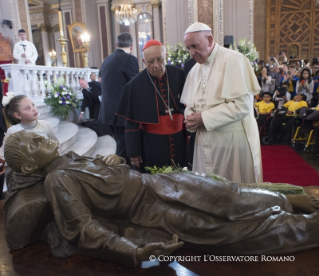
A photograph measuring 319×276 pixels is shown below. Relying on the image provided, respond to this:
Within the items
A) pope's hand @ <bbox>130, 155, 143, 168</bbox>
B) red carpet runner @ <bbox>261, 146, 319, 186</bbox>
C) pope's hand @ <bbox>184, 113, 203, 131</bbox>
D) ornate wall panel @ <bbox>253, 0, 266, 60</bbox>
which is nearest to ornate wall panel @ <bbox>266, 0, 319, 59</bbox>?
ornate wall panel @ <bbox>253, 0, 266, 60</bbox>

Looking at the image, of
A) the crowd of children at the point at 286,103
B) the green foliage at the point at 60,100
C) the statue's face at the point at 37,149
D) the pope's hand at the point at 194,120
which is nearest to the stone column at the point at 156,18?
the crowd of children at the point at 286,103

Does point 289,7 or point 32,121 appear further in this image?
point 289,7

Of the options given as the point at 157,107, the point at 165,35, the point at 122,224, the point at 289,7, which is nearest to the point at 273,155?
the point at 157,107

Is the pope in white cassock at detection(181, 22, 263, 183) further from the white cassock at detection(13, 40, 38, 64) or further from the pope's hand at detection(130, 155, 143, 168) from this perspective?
the white cassock at detection(13, 40, 38, 64)

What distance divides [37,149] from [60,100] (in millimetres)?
5280

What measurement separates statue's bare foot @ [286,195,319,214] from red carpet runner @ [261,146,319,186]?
302 cm

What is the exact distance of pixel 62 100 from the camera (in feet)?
22.2

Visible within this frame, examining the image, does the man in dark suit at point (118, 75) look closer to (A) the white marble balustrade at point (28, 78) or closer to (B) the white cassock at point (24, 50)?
(A) the white marble balustrade at point (28, 78)

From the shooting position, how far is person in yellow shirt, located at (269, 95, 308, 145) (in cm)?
697

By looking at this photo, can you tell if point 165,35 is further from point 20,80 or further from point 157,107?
point 157,107

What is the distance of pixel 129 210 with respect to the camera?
1.77 m

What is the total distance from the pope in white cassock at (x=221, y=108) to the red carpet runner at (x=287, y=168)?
7.14 feet

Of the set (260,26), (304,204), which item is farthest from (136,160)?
(260,26)

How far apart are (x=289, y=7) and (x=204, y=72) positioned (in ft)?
Answer: 41.1
